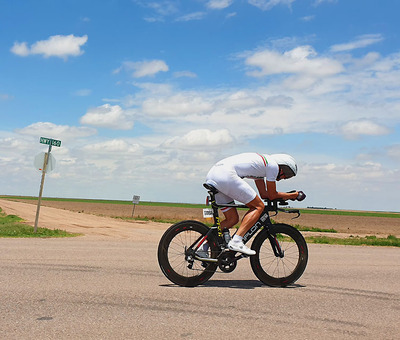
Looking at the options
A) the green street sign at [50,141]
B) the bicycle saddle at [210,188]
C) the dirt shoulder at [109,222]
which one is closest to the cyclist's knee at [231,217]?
the bicycle saddle at [210,188]

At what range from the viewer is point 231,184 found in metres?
6.70

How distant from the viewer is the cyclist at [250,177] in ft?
21.9

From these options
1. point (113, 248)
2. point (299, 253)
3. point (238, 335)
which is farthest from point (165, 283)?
point (113, 248)

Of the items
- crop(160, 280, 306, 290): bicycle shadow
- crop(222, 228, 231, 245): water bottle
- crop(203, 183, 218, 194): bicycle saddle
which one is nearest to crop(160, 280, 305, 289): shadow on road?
crop(160, 280, 306, 290): bicycle shadow

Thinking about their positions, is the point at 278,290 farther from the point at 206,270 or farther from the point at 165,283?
the point at 165,283

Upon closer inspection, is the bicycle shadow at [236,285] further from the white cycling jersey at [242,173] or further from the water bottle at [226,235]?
the white cycling jersey at [242,173]

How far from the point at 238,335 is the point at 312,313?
50.3 inches

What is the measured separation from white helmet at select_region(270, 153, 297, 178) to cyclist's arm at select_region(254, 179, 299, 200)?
0.26 m

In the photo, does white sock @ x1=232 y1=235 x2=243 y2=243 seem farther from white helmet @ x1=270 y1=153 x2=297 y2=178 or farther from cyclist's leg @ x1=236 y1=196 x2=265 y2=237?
white helmet @ x1=270 y1=153 x2=297 y2=178

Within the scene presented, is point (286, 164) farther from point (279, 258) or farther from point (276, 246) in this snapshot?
point (279, 258)

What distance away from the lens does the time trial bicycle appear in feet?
22.0

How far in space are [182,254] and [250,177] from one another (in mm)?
1410

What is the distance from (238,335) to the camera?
14.5 feet

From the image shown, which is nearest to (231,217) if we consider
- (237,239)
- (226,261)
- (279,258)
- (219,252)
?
(237,239)
